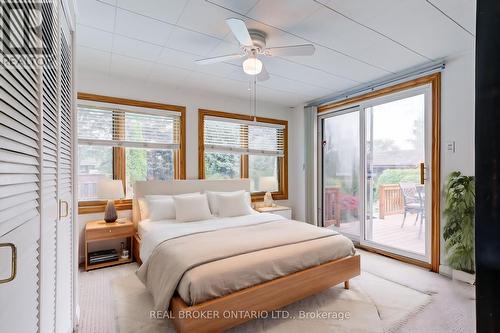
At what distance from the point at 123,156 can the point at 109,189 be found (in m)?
0.58

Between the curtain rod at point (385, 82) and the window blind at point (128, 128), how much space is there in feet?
8.26

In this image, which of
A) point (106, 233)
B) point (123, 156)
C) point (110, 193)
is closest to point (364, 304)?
point (106, 233)

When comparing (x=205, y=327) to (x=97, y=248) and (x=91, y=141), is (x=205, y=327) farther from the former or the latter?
(x=91, y=141)

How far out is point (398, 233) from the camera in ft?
12.0

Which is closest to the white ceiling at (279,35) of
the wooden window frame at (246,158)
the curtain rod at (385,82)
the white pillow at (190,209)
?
the curtain rod at (385,82)

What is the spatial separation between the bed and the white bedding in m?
0.01

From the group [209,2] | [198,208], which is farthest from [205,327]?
[209,2]

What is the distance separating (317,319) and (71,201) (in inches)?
83.4

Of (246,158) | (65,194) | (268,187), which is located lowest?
(268,187)

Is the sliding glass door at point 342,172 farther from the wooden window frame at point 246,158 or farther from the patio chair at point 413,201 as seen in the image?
the wooden window frame at point 246,158

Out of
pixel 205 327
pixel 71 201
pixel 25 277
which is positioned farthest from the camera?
pixel 71 201

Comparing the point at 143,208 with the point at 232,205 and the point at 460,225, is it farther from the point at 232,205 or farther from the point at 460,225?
the point at 460,225

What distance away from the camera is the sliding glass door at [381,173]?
335cm

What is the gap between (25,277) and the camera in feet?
3.08
